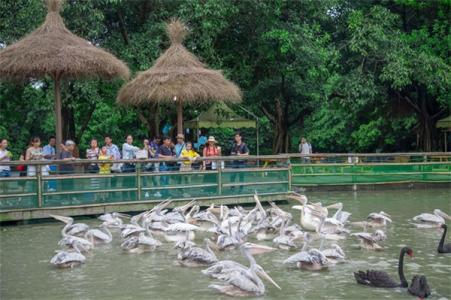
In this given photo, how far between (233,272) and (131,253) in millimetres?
2936

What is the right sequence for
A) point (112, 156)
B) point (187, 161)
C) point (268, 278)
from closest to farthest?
point (268, 278)
point (187, 161)
point (112, 156)

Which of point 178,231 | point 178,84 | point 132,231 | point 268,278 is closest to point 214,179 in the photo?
point 178,84

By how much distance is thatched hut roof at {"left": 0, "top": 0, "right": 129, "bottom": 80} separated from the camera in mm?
14812

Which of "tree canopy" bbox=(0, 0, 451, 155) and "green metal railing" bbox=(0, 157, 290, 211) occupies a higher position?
"tree canopy" bbox=(0, 0, 451, 155)

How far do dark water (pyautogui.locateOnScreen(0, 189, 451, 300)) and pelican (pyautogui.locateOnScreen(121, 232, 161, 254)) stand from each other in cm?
14

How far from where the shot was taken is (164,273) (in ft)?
29.9

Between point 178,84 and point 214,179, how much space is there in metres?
2.52

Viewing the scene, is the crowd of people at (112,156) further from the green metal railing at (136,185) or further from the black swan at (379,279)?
the black swan at (379,279)

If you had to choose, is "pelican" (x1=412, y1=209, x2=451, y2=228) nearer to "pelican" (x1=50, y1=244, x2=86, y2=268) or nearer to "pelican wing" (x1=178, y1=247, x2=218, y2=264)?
"pelican wing" (x1=178, y1=247, x2=218, y2=264)

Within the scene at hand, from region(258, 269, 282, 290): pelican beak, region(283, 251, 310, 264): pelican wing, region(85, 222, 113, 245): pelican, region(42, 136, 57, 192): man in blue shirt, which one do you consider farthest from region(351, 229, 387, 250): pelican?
region(42, 136, 57, 192): man in blue shirt

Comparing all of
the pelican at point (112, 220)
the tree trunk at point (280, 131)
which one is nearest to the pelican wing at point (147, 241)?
the pelican at point (112, 220)

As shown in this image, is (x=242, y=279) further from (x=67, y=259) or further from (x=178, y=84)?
(x=178, y=84)

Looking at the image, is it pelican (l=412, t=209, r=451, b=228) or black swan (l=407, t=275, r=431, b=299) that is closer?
black swan (l=407, t=275, r=431, b=299)

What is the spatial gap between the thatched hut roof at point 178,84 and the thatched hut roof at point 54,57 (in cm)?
123
